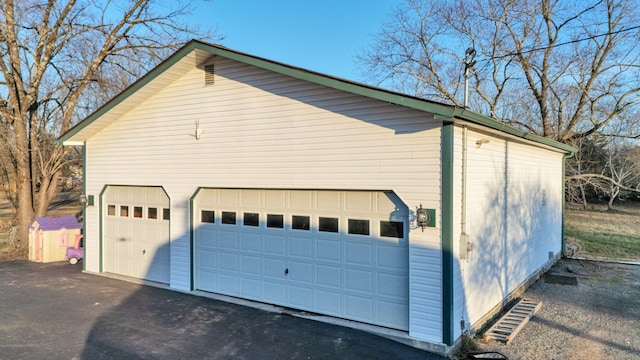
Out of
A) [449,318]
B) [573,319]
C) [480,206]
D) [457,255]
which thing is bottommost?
[573,319]

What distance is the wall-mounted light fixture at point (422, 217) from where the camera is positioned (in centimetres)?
576

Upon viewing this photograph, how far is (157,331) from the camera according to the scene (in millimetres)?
6336

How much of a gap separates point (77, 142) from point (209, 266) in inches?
208

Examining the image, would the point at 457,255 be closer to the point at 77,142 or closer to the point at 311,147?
the point at 311,147

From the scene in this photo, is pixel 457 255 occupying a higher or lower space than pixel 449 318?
higher

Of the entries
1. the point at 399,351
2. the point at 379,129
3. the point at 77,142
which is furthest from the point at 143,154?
the point at 399,351

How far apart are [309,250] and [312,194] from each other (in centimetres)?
99

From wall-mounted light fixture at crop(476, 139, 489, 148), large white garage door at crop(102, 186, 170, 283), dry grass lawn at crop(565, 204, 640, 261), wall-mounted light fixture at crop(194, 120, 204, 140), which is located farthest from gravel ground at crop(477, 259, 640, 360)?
large white garage door at crop(102, 186, 170, 283)

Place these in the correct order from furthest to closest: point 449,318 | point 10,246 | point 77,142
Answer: point 10,246 → point 77,142 → point 449,318

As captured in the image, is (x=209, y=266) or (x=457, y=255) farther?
(x=209, y=266)

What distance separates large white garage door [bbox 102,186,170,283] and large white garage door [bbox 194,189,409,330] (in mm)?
1209

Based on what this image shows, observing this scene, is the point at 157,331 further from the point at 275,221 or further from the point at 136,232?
the point at 136,232

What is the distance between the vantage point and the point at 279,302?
7.48 metres

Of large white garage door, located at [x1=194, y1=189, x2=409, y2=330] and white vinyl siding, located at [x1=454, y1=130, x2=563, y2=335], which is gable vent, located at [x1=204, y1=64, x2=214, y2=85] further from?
white vinyl siding, located at [x1=454, y1=130, x2=563, y2=335]
